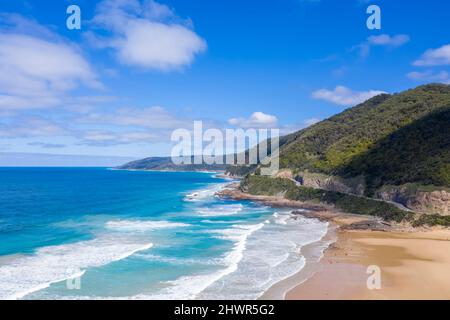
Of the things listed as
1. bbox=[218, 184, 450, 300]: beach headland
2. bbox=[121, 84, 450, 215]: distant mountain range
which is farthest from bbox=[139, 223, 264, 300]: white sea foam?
bbox=[121, 84, 450, 215]: distant mountain range

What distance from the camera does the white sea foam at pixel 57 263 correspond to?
2603cm

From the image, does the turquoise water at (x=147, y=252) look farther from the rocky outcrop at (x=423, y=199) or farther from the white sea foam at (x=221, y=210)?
the rocky outcrop at (x=423, y=199)

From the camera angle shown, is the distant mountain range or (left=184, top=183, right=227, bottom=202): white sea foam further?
(left=184, top=183, right=227, bottom=202): white sea foam

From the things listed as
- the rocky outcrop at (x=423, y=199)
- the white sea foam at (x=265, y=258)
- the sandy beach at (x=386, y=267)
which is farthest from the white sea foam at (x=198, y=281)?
the rocky outcrop at (x=423, y=199)

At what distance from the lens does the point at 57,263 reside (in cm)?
3177

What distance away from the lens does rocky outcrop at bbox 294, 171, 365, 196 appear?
6988 centimetres

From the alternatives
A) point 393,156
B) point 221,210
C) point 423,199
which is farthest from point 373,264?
point 393,156

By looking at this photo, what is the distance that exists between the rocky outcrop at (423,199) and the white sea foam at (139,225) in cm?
3088

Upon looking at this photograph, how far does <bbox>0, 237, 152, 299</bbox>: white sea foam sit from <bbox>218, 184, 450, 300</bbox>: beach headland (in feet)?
48.1

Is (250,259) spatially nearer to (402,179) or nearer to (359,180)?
(402,179)

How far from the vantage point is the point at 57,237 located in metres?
43.4

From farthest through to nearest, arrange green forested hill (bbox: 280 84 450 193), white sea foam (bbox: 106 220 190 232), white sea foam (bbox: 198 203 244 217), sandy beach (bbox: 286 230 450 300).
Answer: white sea foam (bbox: 198 203 244 217) < green forested hill (bbox: 280 84 450 193) < white sea foam (bbox: 106 220 190 232) < sandy beach (bbox: 286 230 450 300)
